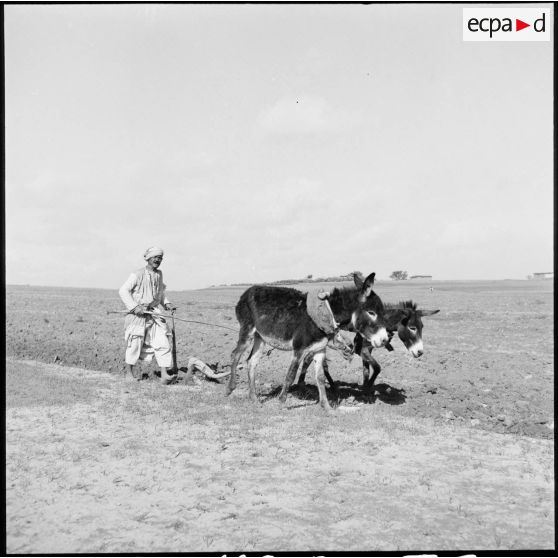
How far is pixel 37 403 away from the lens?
8.28 meters

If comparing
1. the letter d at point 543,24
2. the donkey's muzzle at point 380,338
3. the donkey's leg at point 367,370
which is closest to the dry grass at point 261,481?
the donkey's leg at point 367,370

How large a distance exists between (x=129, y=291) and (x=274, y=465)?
18.5 feet

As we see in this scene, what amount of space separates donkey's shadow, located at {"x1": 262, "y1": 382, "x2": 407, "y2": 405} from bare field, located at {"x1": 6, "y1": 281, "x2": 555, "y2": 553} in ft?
0.24

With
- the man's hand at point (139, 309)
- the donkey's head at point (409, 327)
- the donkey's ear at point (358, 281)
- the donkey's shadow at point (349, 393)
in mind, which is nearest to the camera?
the donkey's ear at point (358, 281)

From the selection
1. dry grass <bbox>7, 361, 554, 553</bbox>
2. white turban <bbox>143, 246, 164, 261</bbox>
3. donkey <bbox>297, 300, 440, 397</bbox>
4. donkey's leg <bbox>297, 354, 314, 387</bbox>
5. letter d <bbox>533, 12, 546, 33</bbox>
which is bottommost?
dry grass <bbox>7, 361, 554, 553</bbox>

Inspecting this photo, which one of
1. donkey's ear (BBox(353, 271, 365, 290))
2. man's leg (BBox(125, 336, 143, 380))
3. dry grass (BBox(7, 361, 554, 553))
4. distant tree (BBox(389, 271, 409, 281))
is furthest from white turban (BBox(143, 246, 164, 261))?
distant tree (BBox(389, 271, 409, 281))

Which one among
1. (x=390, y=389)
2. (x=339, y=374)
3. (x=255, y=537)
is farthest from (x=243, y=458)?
(x=339, y=374)

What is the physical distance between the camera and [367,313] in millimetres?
8188

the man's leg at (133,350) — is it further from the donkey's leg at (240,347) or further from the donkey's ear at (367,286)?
the donkey's ear at (367,286)

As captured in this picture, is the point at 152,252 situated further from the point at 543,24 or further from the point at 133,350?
the point at 543,24

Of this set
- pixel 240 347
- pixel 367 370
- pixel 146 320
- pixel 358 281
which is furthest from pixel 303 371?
pixel 146 320

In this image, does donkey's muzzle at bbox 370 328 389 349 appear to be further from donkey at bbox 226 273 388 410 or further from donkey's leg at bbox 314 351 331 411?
donkey's leg at bbox 314 351 331 411

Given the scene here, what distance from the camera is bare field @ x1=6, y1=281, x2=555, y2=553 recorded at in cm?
439

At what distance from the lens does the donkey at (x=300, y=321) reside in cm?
818
